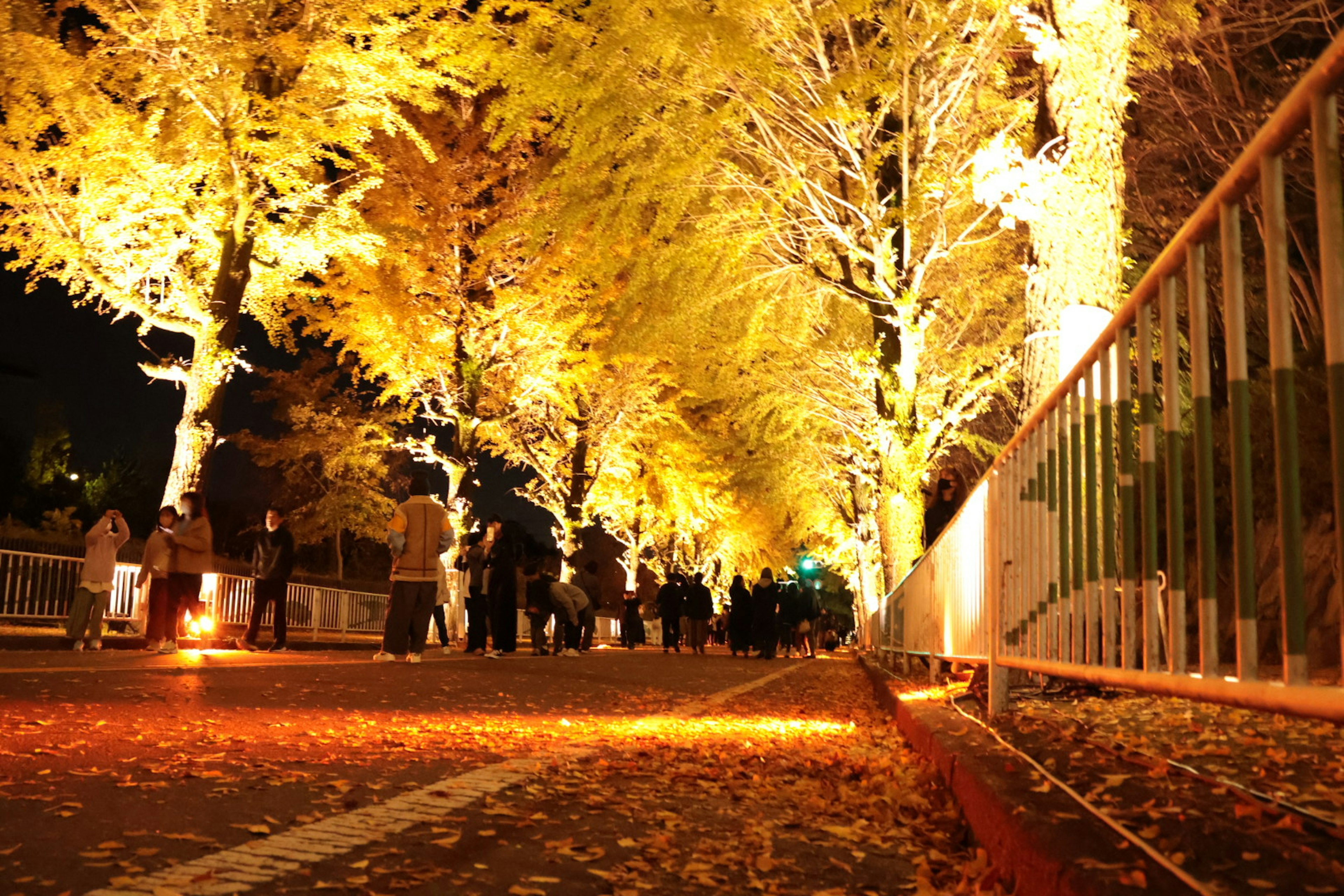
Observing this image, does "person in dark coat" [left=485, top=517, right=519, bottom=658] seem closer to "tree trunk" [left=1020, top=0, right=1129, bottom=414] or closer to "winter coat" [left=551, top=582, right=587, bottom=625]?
"winter coat" [left=551, top=582, right=587, bottom=625]

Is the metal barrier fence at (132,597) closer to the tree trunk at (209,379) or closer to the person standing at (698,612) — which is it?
the tree trunk at (209,379)

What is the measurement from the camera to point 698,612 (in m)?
27.4

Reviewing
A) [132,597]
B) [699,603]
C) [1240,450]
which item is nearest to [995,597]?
[1240,450]

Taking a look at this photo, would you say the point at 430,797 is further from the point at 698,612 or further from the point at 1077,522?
the point at 698,612

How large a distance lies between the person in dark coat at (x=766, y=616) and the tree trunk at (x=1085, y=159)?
16.8m

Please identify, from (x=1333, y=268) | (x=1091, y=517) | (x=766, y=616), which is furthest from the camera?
(x=766, y=616)

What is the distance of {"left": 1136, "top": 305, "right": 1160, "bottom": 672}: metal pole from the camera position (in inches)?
129

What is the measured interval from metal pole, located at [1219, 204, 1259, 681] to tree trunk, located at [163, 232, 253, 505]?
16530 mm

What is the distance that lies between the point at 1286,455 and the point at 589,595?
1966cm

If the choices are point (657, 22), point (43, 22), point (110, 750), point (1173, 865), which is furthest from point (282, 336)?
point (1173, 865)

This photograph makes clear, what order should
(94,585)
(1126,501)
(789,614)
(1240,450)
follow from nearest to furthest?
1. (1240,450)
2. (1126,501)
3. (94,585)
4. (789,614)

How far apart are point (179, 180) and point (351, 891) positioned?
664 inches

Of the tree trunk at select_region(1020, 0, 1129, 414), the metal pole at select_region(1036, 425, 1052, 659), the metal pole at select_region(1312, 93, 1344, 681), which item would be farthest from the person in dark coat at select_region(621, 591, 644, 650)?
the metal pole at select_region(1312, 93, 1344, 681)

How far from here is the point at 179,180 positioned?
58.0 ft
